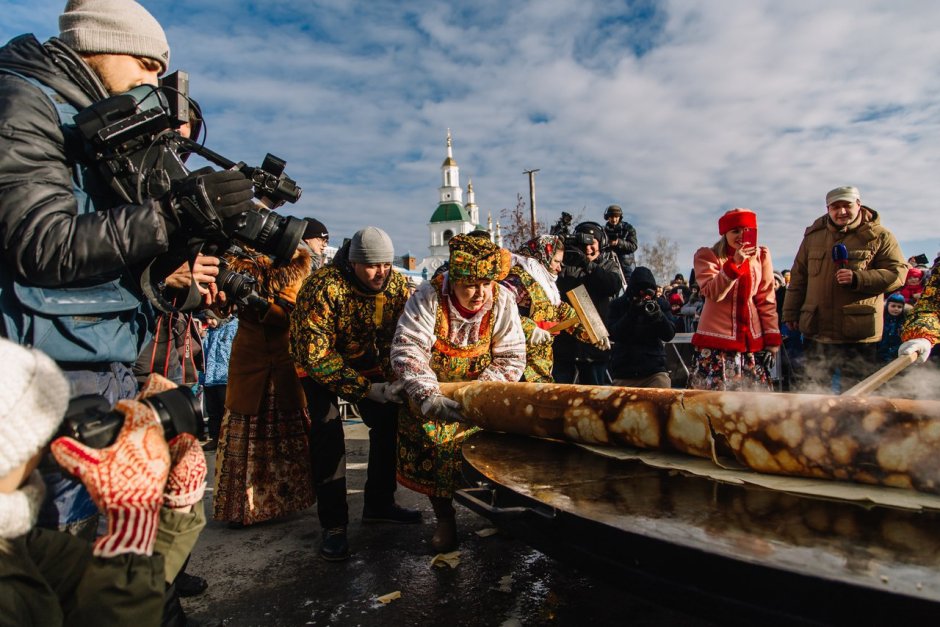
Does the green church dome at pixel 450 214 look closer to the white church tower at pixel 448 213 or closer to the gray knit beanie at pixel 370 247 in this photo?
the white church tower at pixel 448 213

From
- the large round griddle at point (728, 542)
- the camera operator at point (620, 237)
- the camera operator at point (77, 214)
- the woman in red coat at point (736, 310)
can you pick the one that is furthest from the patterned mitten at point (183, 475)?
the camera operator at point (620, 237)

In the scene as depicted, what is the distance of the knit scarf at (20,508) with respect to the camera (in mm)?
1133

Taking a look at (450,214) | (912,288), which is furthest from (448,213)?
(912,288)

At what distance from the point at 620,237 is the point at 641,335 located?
1.80 meters

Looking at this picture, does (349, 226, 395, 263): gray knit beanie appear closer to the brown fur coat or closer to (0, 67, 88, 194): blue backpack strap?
the brown fur coat

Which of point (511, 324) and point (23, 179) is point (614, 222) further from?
point (23, 179)

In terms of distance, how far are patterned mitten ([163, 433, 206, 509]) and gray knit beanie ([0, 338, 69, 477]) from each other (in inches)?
9.1

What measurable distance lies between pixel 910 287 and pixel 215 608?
8.01 meters

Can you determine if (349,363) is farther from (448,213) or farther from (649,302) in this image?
(448,213)

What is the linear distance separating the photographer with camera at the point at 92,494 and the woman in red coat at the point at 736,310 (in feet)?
12.7

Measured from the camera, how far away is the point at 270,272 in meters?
3.53

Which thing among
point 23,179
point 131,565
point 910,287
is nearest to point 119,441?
point 131,565

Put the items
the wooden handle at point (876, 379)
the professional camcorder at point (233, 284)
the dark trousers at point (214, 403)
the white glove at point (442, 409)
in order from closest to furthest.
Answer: the wooden handle at point (876, 379) → the professional camcorder at point (233, 284) → the white glove at point (442, 409) → the dark trousers at point (214, 403)

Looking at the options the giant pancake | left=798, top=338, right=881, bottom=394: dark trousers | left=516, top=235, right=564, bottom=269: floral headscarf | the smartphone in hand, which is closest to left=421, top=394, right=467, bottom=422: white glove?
the giant pancake
